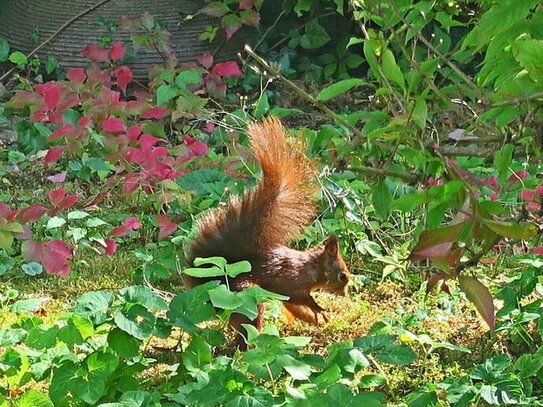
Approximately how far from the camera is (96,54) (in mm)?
5539

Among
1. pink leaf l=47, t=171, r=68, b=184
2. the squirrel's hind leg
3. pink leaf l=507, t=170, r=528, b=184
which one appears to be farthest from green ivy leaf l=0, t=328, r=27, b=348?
pink leaf l=47, t=171, r=68, b=184

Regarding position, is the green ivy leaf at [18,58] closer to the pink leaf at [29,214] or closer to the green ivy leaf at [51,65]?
the green ivy leaf at [51,65]

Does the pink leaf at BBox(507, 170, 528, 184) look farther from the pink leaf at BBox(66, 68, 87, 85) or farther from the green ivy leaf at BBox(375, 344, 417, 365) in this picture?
the pink leaf at BBox(66, 68, 87, 85)

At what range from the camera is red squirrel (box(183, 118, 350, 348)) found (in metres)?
2.91

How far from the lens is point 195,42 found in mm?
6012

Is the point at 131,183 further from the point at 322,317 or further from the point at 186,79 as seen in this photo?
the point at 186,79

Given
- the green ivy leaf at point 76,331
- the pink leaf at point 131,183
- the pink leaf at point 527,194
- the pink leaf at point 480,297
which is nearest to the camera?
the pink leaf at point 480,297

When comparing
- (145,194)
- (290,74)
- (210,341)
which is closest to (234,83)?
(290,74)

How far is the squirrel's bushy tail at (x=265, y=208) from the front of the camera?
2.90 metres

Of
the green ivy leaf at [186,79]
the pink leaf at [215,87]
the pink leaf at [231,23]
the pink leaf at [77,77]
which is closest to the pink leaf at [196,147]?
the green ivy leaf at [186,79]

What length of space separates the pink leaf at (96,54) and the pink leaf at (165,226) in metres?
2.10

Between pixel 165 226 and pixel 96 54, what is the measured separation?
2.18 meters

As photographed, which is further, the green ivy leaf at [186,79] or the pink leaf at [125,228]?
the green ivy leaf at [186,79]

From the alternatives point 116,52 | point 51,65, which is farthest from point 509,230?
point 51,65
